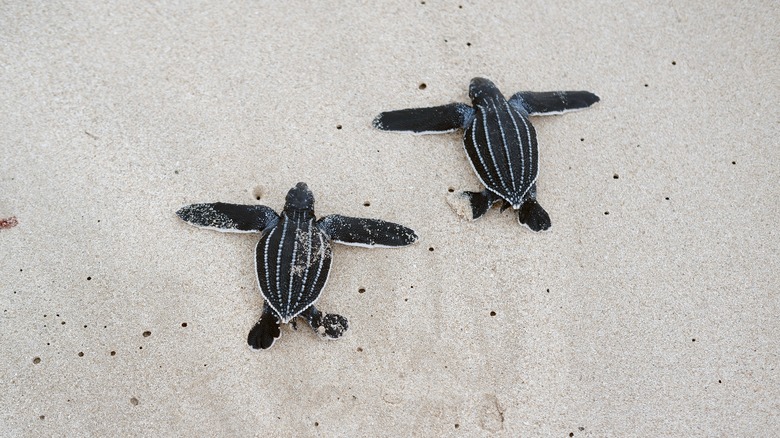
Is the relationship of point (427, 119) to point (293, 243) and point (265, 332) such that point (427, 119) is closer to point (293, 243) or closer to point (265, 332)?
point (293, 243)

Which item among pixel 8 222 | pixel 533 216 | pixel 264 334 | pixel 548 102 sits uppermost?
pixel 548 102

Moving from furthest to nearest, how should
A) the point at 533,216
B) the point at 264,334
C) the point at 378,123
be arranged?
the point at 378,123 < the point at 533,216 < the point at 264,334

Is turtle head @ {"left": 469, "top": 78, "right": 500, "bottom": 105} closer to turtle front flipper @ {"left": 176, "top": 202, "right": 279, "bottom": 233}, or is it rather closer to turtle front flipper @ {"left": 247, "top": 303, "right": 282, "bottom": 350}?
turtle front flipper @ {"left": 176, "top": 202, "right": 279, "bottom": 233}

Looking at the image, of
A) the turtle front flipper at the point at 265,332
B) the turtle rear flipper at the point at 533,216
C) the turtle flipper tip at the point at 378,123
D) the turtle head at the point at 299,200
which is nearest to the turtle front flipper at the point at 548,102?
the turtle rear flipper at the point at 533,216

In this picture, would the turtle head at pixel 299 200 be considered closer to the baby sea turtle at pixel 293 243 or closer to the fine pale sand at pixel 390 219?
the baby sea turtle at pixel 293 243

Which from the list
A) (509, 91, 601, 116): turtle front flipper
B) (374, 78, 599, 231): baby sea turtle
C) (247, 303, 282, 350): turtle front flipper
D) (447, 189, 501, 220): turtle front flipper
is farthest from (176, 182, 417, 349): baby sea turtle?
(509, 91, 601, 116): turtle front flipper

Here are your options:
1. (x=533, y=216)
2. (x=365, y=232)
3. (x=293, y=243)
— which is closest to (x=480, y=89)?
(x=533, y=216)

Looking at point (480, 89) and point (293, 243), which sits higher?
point (480, 89)
